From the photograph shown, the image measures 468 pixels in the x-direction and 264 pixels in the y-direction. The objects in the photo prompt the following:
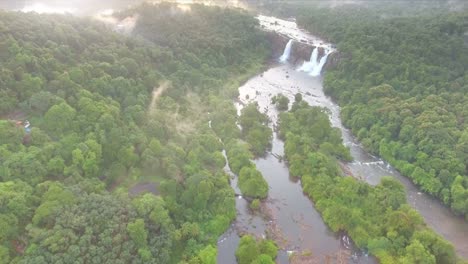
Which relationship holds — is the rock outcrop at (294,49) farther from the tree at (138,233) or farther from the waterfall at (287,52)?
the tree at (138,233)

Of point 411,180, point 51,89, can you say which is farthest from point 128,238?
point 411,180

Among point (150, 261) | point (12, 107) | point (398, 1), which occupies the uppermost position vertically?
point (398, 1)

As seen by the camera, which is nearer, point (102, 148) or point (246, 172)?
point (102, 148)

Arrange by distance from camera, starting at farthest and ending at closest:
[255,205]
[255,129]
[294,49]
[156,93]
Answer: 1. [294,49]
2. [156,93]
3. [255,129]
4. [255,205]

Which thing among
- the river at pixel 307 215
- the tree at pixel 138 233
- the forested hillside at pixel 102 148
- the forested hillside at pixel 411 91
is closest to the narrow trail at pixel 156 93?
the forested hillside at pixel 102 148

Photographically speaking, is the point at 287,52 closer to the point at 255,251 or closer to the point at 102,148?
the point at 102,148

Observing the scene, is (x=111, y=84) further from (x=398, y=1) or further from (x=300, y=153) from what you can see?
(x=398, y=1)

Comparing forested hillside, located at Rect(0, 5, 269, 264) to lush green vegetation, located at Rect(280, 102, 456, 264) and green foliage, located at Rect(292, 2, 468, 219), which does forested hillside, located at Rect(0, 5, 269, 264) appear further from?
green foliage, located at Rect(292, 2, 468, 219)

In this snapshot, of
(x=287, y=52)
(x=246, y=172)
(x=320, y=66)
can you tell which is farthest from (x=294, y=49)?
(x=246, y=172)
